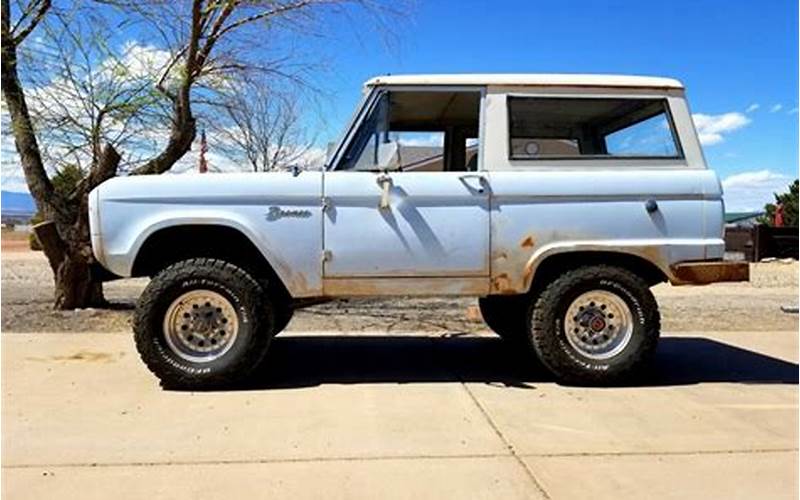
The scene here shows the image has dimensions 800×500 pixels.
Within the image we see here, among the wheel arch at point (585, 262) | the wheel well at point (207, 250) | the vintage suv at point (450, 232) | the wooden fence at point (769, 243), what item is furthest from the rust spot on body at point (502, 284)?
the wooden fence at point (769, 243)

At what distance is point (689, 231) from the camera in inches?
221

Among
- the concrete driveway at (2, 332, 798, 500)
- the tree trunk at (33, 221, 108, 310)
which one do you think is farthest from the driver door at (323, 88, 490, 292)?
the tree trunk at (33, 221, 108, 310)

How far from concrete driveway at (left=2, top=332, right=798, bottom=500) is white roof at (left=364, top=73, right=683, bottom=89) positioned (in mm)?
2234

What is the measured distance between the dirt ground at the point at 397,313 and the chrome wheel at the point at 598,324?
2.36m

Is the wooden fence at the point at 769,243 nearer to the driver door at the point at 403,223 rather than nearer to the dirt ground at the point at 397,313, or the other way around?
the dirt ground at the point at 397,313

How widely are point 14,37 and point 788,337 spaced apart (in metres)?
8.60

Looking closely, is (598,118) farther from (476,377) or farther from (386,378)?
(386,378)

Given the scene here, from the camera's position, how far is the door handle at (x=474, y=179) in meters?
5.51

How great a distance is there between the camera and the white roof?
5688 mm

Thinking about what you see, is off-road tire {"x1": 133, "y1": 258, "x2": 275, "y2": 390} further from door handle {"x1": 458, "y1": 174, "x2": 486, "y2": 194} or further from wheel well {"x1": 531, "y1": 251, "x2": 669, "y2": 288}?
wheel well {"x1": 531, "y1": 251, "x2": 669, "y2": 288}

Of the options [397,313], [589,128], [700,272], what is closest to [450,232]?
[589,128]

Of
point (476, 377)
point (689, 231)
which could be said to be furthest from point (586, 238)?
point (476, 377)

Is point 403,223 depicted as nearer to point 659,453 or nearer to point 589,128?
point 589,128

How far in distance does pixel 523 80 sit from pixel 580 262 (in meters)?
1.43
